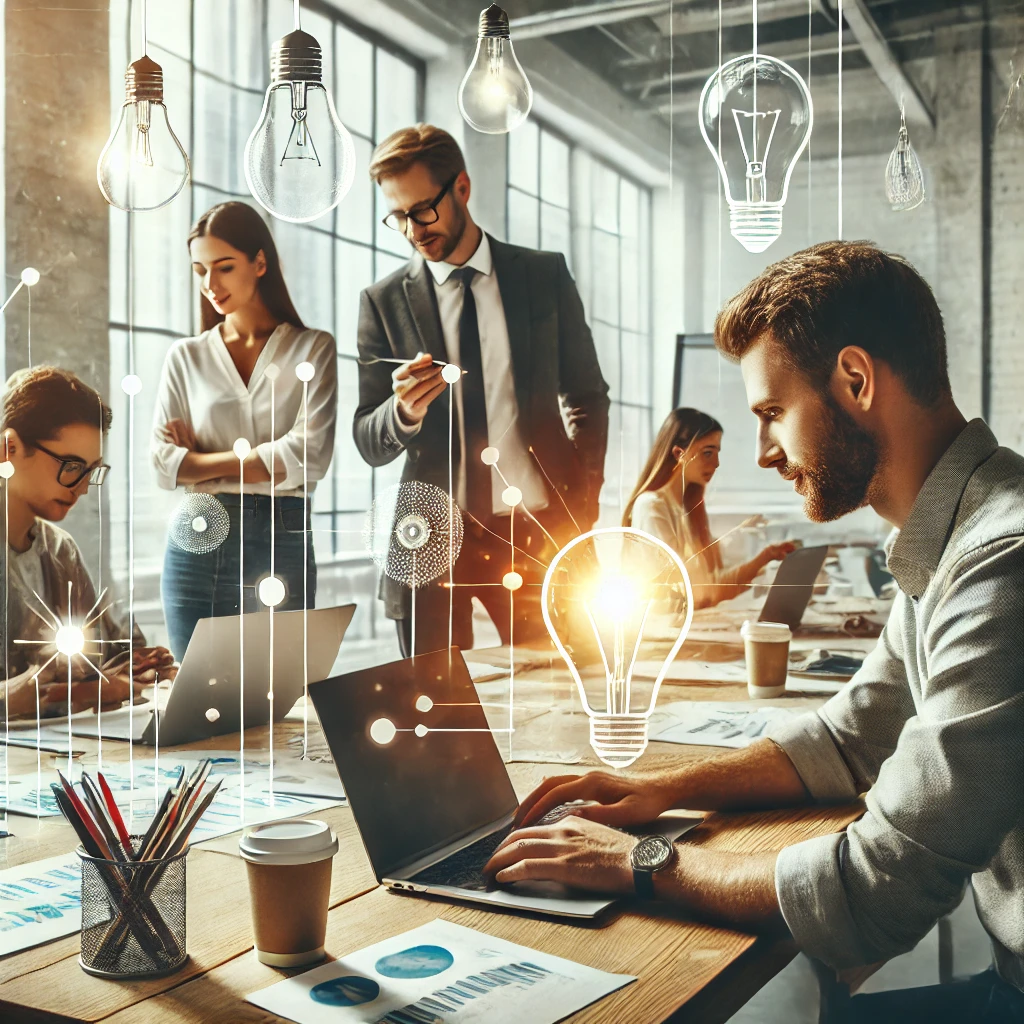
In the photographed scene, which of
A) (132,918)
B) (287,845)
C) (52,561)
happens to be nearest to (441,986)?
(287,845)

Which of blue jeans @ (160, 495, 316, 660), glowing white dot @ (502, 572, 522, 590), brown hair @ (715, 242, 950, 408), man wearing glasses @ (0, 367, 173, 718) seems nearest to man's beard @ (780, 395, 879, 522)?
brown hair @ (715, 242, 950, 408)

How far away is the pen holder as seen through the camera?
0.98 metres

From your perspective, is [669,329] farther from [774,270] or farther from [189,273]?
[189,273]

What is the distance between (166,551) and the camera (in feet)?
6.36

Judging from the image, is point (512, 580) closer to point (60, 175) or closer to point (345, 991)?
point (345, 991)

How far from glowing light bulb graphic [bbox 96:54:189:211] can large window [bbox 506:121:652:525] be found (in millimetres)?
598

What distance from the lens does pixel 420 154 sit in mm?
1833

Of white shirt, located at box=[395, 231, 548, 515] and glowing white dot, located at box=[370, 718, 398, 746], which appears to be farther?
white shirt, located at box=[395, 231, 548, 515]

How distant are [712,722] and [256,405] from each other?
0.95 meters

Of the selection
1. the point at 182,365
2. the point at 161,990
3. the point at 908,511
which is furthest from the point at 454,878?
the point at 182,365

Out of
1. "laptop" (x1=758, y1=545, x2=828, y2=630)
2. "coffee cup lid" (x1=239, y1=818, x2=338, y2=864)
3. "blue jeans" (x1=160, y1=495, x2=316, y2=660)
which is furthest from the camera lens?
"blue jeans" (x1=160, y1=495, x2=316, y2=660)

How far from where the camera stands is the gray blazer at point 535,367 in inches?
70.9

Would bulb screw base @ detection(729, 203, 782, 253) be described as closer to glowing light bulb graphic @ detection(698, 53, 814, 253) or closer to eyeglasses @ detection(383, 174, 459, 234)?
glowing light bulb graphic @ detection(698, 53, 814, 253)

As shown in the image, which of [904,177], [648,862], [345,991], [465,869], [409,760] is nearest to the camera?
[345,991]
